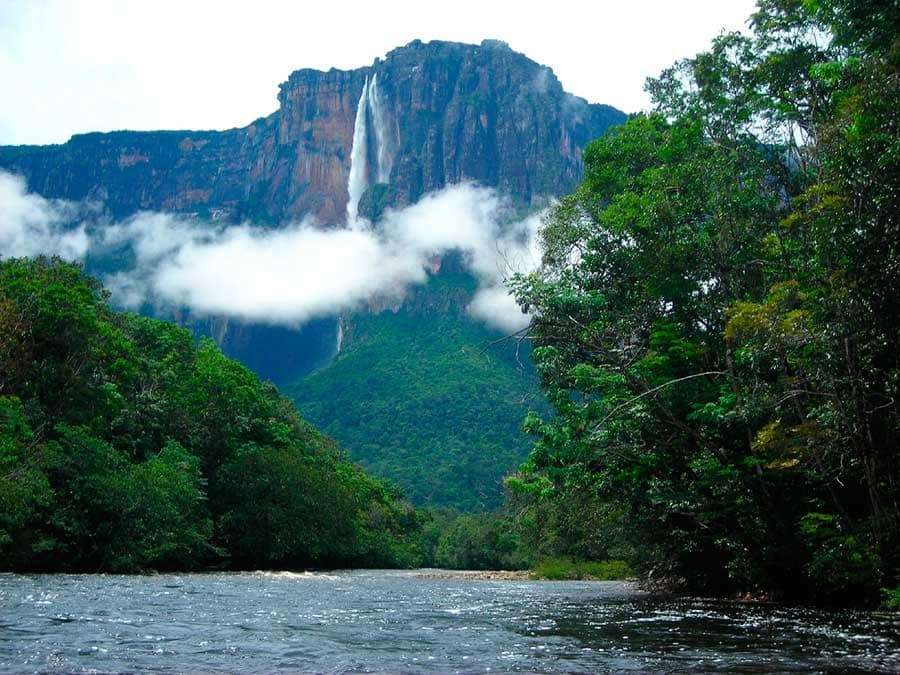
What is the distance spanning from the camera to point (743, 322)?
49.5 ft

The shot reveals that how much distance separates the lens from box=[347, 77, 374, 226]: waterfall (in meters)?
190

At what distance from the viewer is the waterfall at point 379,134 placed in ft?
615

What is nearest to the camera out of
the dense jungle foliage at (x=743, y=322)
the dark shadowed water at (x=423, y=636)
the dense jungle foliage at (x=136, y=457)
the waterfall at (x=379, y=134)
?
the dark shadowed water at (x=423, y=636)

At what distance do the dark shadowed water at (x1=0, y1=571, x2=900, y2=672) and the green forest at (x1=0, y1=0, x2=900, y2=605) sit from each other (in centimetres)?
224

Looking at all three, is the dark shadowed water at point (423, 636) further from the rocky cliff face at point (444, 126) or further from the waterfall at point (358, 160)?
the waterfall at point (358, 160)

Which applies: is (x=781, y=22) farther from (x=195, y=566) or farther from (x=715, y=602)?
(x=195, y=566)

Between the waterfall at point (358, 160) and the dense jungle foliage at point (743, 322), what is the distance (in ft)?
558

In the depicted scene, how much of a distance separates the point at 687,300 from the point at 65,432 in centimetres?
2715

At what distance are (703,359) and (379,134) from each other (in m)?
180

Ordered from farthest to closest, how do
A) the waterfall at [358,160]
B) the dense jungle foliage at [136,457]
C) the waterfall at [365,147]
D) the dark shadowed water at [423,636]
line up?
the waterfall at [358,160], the waterfall at [365,147], the dense jungle foliage at [136,457], the dark shadowed water at [423,636]

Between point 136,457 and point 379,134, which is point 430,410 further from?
point 379,134

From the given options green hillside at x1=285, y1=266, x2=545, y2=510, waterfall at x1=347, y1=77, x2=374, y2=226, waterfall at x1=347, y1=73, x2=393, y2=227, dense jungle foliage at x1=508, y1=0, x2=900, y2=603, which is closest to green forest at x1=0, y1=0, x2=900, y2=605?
dense jungle foliage at x1=508, y1=0, x2=900, y2=603

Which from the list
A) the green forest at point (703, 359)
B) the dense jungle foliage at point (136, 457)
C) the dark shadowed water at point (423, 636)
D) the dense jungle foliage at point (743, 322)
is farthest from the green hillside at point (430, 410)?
the dark shadowed water at point (423, 636)

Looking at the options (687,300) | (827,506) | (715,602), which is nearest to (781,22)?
(687,300)
